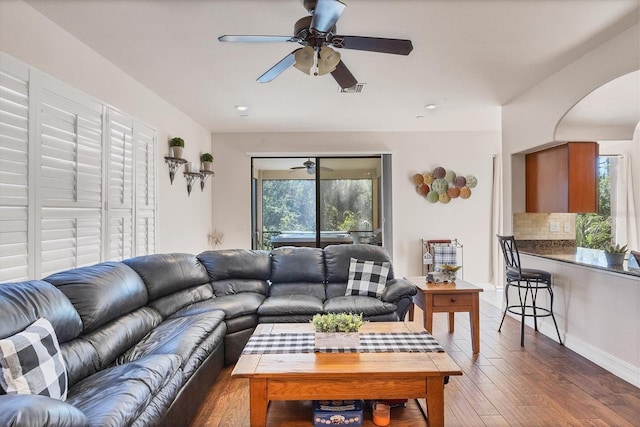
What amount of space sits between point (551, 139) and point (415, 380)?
292 centimetres

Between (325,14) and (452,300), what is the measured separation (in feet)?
8.43

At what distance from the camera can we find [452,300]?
310 cm

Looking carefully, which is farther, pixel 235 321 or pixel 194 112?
pixel 194 112

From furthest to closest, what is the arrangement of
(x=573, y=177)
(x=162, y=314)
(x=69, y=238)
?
(x=573, y=177)
(x=162, y=314)
(x=69, y=238)

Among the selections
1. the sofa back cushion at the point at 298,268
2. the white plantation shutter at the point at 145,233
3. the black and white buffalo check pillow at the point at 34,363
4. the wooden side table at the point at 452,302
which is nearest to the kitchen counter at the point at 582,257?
the wooden side table at the point at 452,302

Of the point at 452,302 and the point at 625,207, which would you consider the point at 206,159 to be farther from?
the point at 625,207

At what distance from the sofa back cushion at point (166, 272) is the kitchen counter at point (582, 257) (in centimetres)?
361

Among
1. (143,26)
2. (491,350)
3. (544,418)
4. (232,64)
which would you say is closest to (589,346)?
(491,350)

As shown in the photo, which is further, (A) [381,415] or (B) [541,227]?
(B) [541,227]

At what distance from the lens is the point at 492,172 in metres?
5.76

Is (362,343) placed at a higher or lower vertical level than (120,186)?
lower

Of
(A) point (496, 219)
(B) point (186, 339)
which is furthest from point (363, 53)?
(A) point (496, 219)

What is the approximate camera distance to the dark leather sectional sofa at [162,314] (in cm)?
153

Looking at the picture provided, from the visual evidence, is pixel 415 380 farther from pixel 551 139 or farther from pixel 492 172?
pixel 492 172
